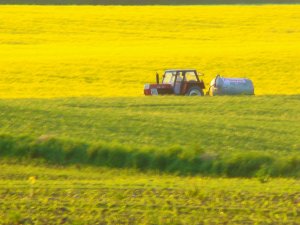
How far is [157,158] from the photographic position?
41.4ft

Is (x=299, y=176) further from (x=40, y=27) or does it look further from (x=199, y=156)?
(x=40, y=27)

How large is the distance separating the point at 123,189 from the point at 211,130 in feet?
19.8

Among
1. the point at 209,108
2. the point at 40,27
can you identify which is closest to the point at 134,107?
the point at 209,108

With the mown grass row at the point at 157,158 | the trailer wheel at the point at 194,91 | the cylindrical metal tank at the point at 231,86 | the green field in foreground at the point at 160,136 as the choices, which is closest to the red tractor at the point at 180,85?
the trailer wheel at the point at 194,91

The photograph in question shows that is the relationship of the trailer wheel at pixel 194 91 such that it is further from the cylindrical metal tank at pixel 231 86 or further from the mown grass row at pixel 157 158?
the mown grass row at pixel 157 158

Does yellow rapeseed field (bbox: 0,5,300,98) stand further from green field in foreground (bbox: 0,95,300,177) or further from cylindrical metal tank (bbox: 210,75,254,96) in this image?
green field in foreground (bbox: 0,95,300,177)

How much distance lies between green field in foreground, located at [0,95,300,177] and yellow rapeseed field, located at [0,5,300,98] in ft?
31.5

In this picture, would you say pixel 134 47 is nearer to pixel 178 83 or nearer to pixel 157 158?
pixel 178 83

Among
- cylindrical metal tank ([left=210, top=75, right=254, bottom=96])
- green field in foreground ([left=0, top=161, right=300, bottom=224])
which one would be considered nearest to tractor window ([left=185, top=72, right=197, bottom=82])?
cylindrical metal tank ([left=210, top=75, right=254, bottom=96])

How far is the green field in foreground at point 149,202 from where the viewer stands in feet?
25.9

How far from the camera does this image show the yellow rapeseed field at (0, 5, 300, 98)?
30203 mm

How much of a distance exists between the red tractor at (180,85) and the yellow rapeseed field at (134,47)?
5.91ft

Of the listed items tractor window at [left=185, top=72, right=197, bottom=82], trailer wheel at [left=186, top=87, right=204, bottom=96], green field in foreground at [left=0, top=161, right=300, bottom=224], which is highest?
tractor window at [left=185, top=72, right=197, bottom=82]

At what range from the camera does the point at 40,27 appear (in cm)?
4444
